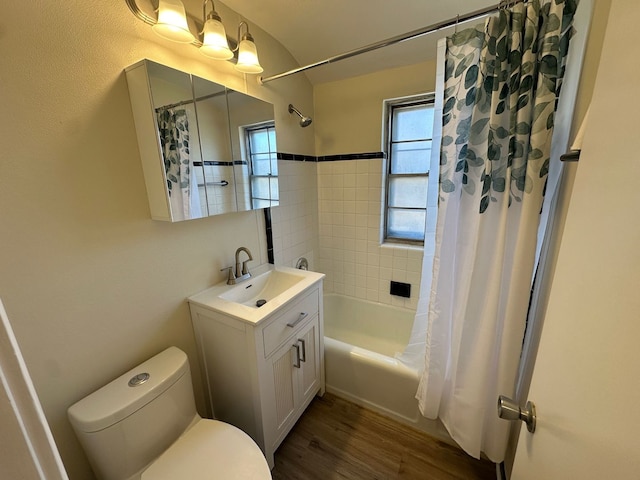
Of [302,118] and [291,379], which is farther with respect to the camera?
[302,118]

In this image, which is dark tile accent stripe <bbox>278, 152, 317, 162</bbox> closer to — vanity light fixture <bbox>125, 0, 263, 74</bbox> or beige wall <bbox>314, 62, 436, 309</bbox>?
beige wall <bbox>314, 62, 436, 309</bbox>

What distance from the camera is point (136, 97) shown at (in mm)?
1000

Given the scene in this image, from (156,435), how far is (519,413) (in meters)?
1.22

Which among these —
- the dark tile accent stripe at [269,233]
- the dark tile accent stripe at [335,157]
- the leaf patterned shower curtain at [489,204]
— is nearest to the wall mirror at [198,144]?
the dark tile accent stripe at [269,233]

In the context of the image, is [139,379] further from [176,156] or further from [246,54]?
[246,54]

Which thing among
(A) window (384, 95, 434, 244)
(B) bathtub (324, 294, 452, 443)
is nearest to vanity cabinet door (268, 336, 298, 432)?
(B) bathtub (324, 294, 452, 443)

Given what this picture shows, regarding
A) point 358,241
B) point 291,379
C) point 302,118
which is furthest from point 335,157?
point 291,379

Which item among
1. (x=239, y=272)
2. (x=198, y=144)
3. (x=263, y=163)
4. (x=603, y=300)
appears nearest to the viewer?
(x=603, y=300)

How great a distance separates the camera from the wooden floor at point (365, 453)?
4.35 feet

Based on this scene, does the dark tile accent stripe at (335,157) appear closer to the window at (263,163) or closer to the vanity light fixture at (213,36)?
the window at (263,163)

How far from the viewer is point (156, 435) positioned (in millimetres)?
1007

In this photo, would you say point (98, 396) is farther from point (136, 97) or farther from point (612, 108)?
point (612, 108)

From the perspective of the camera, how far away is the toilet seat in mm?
928

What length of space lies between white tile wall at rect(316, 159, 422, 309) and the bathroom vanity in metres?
0.88
